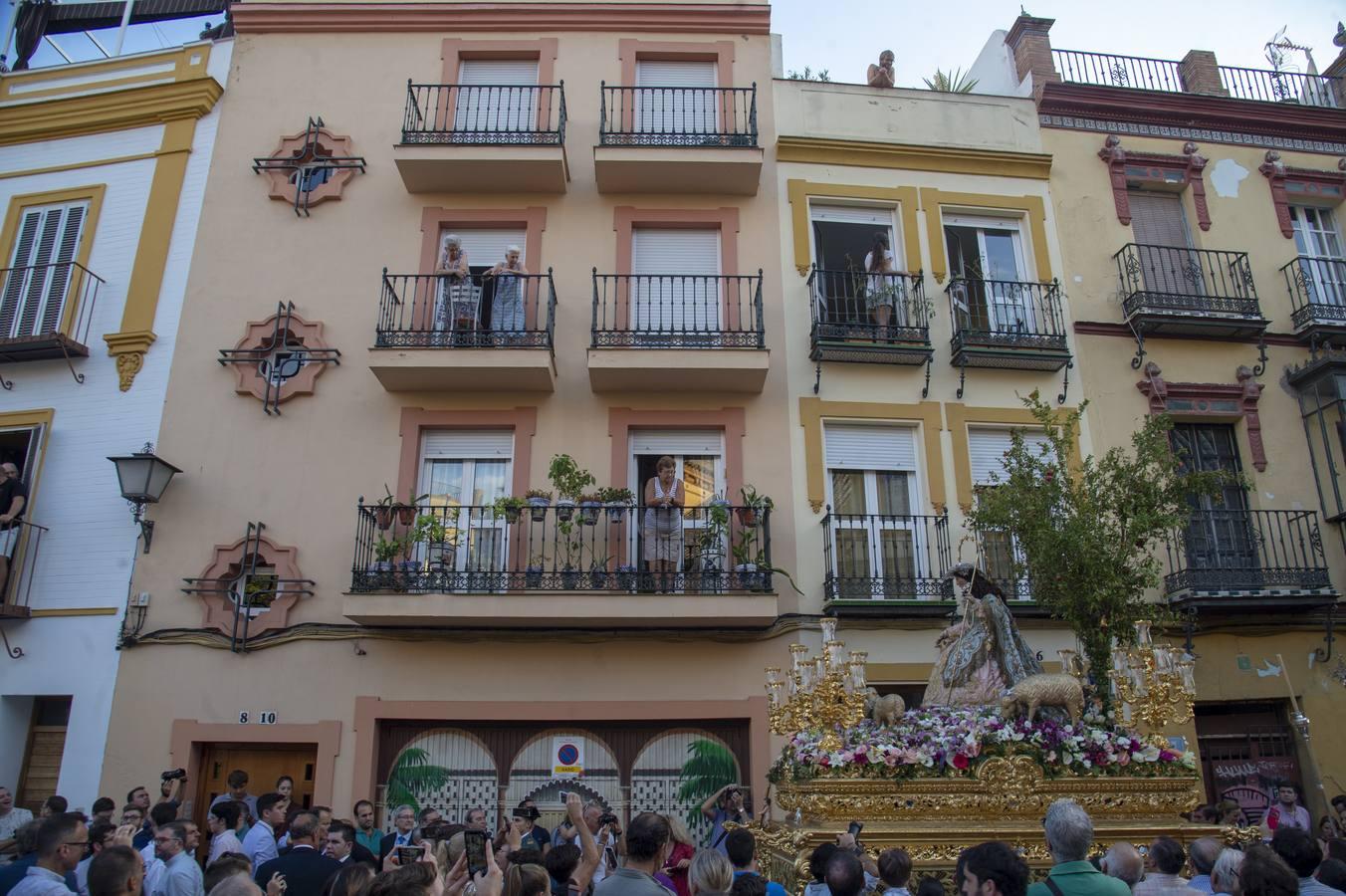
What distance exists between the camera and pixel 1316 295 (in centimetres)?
1454

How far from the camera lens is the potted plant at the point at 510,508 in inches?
456

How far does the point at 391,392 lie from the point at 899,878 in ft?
31.9

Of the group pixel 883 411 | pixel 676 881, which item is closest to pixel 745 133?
→ pixel 883 411

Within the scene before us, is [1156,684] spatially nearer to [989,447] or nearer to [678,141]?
[989,447]

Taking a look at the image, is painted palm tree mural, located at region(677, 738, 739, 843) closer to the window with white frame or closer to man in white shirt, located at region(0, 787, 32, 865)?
the window with white frame

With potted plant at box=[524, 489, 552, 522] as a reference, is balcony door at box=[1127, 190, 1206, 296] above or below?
above

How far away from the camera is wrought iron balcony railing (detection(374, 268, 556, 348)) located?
12.6m

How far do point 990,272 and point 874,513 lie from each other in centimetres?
419

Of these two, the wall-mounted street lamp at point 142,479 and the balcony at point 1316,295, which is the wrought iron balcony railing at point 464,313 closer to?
the wall-mounted street lamp at point 142,479

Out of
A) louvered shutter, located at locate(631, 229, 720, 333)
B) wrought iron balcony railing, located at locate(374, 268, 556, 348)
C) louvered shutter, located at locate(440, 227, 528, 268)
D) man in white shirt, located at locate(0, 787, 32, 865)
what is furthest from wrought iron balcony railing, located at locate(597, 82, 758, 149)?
man in white shirt, located at locate(0, 787, 32, 865)

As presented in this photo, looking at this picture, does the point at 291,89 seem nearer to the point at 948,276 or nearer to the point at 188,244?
the point at 188,244

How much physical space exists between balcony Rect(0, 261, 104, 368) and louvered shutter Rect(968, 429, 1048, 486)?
38.7ft

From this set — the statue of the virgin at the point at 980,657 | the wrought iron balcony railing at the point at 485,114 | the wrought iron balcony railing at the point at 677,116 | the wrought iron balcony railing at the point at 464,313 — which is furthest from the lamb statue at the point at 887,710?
the wrought iron balcony railing at the point at 485,114

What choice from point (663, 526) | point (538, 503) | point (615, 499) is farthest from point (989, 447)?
point (538, 503)
